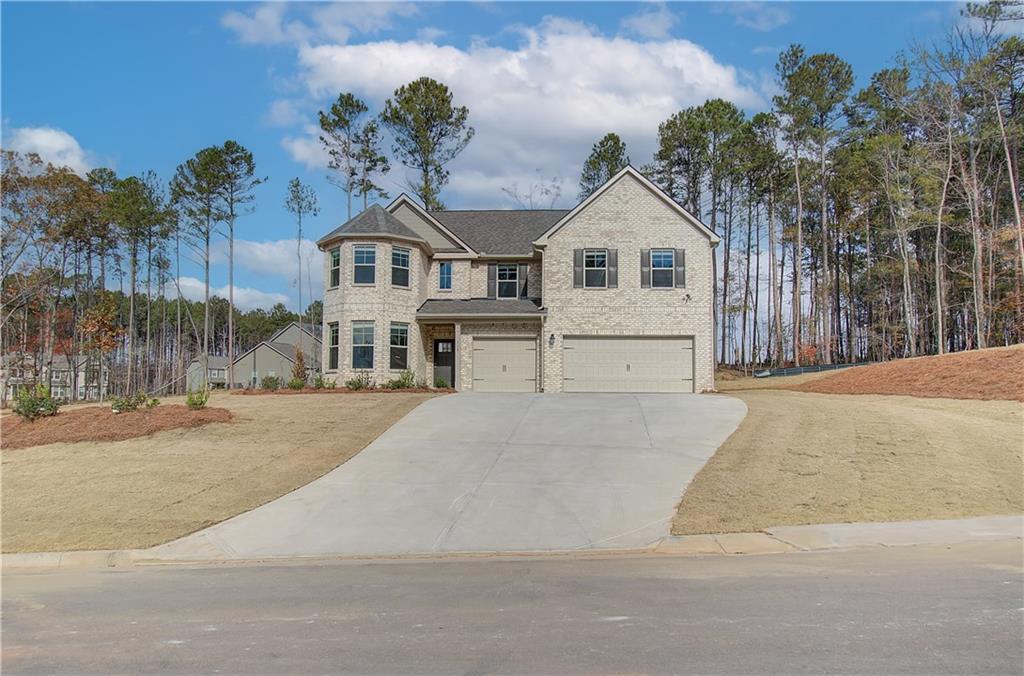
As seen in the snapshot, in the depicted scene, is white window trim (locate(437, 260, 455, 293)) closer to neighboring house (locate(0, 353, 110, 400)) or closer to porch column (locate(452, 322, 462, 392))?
porch column (locate(452, 322, 462, 392))

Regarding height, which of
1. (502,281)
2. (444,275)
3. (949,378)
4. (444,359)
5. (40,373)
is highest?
(444,275)

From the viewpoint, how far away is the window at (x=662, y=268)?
90.5 ft

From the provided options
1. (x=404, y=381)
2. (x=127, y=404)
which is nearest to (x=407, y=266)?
(x=404, y=381)

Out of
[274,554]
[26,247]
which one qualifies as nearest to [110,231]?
[26,247]

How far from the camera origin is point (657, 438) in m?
17.4

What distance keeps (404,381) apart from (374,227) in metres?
6.19

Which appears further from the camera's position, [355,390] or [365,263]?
[365,263]

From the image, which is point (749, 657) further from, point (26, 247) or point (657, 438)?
point (26, 247)

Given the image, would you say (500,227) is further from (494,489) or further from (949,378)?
(494,489)

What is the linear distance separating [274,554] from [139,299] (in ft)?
291

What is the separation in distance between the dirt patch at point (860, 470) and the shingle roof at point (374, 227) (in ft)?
50.5

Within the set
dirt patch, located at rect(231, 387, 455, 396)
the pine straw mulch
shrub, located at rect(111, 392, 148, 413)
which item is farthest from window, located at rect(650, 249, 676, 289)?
shrub, located at rect(111, 392, 148, 413)

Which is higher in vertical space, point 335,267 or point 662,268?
point 335,267

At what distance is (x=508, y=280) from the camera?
99.0 ft
